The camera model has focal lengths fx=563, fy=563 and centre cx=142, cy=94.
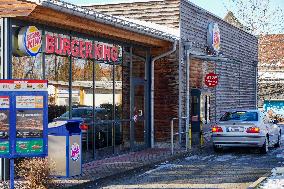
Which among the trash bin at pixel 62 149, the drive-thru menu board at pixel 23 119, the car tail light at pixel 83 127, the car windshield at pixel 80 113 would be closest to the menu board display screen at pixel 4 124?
the drive-thru menu board at pixel 23 119

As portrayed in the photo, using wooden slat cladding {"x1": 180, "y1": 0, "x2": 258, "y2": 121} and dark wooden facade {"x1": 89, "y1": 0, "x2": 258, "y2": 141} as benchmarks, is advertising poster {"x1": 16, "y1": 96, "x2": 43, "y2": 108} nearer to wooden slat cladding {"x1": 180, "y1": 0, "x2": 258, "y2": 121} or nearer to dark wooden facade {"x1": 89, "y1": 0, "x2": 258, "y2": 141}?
dark wooden facade {"x1": 89, "y1": 0, "x2": 258, "y2": 141}

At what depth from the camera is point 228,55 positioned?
2600cm

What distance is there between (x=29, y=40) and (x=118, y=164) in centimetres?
412

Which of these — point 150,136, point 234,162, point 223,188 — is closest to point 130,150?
point 150,136

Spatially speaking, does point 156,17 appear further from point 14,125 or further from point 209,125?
point 14,125

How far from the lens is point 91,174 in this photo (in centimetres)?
1260

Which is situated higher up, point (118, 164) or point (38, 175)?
point (38, 175)

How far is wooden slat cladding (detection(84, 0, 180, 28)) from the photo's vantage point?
19.9 meters

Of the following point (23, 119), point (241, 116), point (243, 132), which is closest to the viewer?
point (23, 119)

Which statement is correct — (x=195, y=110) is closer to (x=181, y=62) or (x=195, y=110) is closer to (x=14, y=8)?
(x=181, y=62)

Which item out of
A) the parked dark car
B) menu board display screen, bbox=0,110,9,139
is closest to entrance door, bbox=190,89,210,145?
the parked dark car

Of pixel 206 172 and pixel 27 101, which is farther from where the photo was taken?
pixel 206 172

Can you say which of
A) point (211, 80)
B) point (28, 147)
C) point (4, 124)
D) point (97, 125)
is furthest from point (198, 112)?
point (4, 124)

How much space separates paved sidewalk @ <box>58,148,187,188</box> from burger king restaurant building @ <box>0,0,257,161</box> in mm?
527
